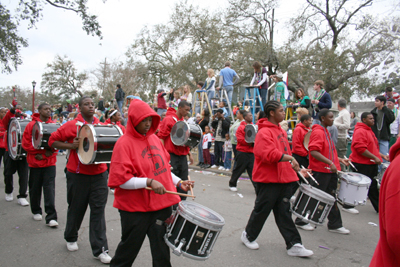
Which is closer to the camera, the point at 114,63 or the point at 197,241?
the point at 197,241

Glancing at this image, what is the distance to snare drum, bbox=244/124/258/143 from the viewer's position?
25.5ft

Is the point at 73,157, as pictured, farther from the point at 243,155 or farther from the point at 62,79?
the point at 62,79

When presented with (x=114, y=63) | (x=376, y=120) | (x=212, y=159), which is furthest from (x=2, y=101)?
(x=376, y=120)

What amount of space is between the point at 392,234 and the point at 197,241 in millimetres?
1777

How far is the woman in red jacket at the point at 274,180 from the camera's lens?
4242mm


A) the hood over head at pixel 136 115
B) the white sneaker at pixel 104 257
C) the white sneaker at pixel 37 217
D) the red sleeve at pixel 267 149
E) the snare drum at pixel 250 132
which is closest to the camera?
the hood over head at pixel 136 115

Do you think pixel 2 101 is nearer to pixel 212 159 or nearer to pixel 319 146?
pixel 212 159

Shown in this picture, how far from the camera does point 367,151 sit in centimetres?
617

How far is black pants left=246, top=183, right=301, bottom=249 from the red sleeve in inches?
16.5

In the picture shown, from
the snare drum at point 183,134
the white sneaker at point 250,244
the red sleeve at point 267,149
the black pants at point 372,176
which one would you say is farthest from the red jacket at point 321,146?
the snare drum at point 183,134

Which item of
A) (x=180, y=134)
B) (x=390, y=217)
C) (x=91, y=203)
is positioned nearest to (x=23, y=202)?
(x=91, y=203)

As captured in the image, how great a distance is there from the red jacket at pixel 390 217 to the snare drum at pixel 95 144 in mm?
3341

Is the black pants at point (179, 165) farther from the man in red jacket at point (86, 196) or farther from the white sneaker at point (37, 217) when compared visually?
the white sneaker at point (37, 217)

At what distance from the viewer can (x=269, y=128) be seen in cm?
443
